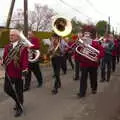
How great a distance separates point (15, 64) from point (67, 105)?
200 centimetres

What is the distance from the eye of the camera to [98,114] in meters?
9.49

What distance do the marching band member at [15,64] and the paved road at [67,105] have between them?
22.4 inches

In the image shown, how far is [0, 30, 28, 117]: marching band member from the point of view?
910cm

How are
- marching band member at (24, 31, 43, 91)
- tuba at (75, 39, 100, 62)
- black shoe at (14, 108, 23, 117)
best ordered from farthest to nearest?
marching band member at (24, 31, 43, 91) → tuba at (75, 39, 100, 62) → black shoe at (14, 108, 23, 117)

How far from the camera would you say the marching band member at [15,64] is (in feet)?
29.9

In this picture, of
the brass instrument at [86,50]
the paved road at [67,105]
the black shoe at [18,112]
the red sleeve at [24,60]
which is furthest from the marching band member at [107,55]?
the red sleeve at [24,60]

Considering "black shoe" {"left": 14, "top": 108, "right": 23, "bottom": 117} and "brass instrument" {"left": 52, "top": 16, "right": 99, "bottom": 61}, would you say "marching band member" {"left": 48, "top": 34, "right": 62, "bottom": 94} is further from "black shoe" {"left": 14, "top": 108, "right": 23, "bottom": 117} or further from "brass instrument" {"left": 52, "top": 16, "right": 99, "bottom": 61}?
"black shoe" {"left": 14, "top": 108, "right": 23, "bottom": 117}

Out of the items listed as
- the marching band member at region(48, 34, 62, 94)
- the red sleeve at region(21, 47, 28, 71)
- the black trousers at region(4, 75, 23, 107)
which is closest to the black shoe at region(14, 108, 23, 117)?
the black trousers at region(4, 75, 23, 107)

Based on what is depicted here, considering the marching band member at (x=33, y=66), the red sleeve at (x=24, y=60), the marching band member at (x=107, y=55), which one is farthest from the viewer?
the marching band member at (x=107, y=55)

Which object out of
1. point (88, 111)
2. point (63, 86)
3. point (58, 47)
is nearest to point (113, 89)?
point (63, 86)

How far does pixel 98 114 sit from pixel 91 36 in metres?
2.85

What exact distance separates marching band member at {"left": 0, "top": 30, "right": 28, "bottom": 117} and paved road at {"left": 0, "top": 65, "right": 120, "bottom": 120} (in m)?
0.57

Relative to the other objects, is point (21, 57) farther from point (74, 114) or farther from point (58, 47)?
point (58, 47)

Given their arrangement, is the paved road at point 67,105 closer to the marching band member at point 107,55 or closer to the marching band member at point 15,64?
the marching band member at point 15,64
